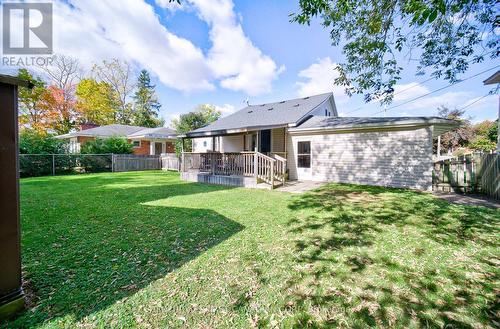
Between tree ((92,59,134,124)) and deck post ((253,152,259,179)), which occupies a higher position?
tree ((92,59,134,124))

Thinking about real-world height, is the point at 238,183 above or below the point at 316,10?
below

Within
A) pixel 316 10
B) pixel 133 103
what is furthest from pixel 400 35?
pixel 133 103

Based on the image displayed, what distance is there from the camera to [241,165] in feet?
32.9

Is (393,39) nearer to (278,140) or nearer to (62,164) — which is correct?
(278,140)

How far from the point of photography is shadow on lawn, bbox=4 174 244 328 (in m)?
2.30

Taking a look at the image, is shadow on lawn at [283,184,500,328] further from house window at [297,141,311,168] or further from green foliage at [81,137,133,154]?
green foliage at [81,137,133,154]

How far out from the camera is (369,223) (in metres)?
4.65

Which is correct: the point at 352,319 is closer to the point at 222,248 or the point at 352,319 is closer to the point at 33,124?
the point at 222,248

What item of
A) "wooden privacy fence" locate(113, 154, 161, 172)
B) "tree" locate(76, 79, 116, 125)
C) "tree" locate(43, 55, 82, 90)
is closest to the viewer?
"wooden privacy fence" locate(113, 154, 161, 172)

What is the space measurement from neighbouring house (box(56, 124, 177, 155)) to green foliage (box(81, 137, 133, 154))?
3.47 metres

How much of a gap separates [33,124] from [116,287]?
31796 mm

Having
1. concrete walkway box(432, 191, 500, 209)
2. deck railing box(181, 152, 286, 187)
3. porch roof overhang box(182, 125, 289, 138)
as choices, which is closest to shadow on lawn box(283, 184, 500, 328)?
concrete walkway box(432, 191, 500, 209)

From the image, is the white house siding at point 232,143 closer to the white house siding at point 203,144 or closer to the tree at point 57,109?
the white house siding at point 203,144

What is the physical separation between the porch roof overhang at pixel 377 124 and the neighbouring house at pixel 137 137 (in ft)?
49.1
